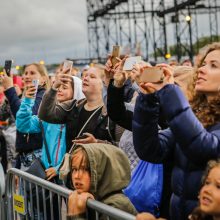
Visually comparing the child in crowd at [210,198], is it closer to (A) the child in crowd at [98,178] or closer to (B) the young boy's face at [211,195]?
(B) the young boy's face at [211,195]

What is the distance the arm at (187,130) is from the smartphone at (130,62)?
0.65 metres

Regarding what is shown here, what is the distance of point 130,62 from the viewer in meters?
2.94

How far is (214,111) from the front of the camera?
8.02ft

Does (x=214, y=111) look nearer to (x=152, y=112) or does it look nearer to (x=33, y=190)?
(x=152, y=112)

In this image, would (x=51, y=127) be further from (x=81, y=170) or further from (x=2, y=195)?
(x=81, y=170)

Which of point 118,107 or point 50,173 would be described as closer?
point 118,107

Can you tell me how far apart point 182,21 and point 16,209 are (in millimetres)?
25881

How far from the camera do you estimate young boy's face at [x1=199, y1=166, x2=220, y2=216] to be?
79.7 inches

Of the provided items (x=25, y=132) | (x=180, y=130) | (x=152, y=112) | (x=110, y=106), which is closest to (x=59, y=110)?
(x=25, y=132)

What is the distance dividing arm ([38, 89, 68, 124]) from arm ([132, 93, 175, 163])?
1.91 metres

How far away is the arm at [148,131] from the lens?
2.44 m

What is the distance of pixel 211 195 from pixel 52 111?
2.50 meters

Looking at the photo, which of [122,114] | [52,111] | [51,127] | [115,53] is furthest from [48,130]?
[115,53]

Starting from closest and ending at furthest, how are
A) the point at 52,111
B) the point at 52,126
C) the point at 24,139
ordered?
the point at 52,111, the point at 52,126, the point at 24,139
